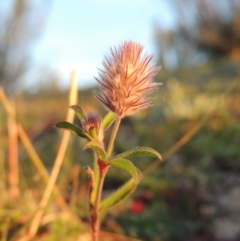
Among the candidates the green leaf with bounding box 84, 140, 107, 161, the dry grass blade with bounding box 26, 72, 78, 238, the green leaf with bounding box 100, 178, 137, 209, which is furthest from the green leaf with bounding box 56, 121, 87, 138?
the dry grass blade with bounding box 26, 72, 78, 238

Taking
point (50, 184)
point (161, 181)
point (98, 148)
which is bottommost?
point (161, 181)

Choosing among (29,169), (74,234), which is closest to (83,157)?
(29,169)

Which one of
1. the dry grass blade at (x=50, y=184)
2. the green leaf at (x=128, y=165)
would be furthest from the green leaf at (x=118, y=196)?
the dry grass blade at (x=50, y=184)

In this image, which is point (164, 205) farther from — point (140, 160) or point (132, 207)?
point (140, 160)

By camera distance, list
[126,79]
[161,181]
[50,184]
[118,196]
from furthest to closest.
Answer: [161,181] → [50,184] → [118,196] → [126,79]

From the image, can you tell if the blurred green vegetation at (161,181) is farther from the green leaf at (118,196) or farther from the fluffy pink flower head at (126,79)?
the fluffy pink flower head at (126,79)

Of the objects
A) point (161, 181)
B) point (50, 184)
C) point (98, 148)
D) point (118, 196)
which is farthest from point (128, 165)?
point (161, 181)

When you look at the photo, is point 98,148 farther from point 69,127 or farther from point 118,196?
point 118,196

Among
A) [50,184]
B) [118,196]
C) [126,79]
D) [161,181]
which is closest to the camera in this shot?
[126,79]
